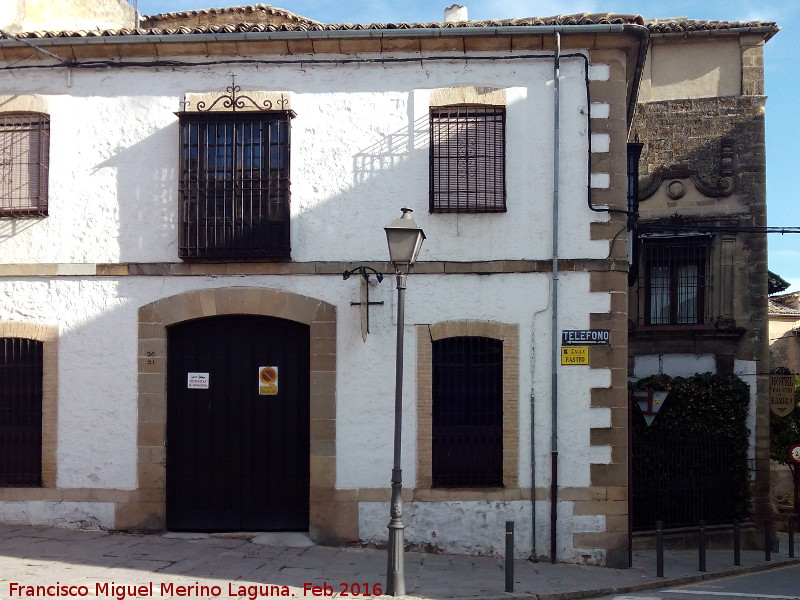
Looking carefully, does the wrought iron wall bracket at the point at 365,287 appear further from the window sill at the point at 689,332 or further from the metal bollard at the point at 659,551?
the window sill at the point at 689,332

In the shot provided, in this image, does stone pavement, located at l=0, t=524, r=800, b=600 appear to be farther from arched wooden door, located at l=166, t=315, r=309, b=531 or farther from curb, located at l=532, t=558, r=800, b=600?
arched wooden door, located at l=166, t=315, r=309, b=531

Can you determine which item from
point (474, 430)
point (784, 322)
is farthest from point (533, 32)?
point (784, 322)

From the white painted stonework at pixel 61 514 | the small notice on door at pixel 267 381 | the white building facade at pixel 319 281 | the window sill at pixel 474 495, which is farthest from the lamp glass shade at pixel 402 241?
the white painted stonework at pixel 61 514

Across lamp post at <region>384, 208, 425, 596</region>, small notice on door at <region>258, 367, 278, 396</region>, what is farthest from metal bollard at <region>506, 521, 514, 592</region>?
small notice on door at <region>258, 367, 278, 396</region>

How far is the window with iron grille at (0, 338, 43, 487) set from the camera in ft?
38.2

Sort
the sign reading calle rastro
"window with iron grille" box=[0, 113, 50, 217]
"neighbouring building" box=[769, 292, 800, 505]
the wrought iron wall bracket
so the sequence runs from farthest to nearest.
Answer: "neighbouring building" box=[769, 292, 800, 505], the sign reading calle rastro, "window with iron grille" box=[0, 113, 50, 217], the wrought iron wall bracket

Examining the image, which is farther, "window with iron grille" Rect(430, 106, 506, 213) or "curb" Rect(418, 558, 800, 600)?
"window with iron grille" Rect(430, 106, 506, 213)

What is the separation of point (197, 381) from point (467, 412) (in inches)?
137

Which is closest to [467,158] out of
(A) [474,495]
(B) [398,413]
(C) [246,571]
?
(B) [398,413]

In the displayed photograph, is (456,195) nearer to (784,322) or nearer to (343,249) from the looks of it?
(343,249)

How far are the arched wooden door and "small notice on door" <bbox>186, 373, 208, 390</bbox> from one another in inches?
0.5

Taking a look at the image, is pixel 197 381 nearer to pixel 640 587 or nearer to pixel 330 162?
pixel 330 162

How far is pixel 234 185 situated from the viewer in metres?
11.6

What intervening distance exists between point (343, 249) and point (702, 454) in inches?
303
